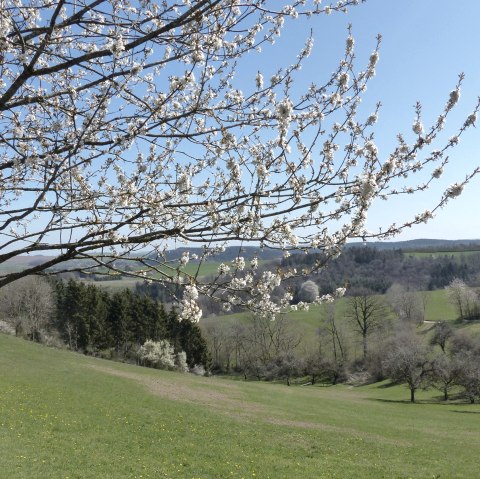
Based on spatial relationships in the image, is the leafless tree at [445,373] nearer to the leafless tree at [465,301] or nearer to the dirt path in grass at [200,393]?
the dirt path in grass at [200,393]

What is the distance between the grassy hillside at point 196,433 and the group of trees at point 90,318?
58.6 feet

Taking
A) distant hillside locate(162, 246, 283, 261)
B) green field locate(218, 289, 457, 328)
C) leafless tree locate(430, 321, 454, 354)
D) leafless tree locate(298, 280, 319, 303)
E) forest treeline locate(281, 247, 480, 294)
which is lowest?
leafless tree locate(430, 321, 454, 354)

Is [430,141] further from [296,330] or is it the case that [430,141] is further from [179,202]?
[296,330]

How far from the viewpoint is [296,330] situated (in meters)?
78.6

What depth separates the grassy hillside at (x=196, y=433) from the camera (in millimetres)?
13164

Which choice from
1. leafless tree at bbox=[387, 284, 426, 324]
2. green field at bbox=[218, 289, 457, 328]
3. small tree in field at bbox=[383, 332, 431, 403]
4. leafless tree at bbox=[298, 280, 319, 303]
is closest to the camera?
leafless tree at bbox=[298, 280, 319, 303]

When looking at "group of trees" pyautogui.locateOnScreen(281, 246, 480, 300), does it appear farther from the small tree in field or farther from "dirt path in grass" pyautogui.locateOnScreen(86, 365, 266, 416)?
"dirt path in grass" pyautogui.locateOnScreen(86, 365, 266, 416)

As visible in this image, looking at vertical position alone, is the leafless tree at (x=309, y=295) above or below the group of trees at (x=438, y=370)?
above

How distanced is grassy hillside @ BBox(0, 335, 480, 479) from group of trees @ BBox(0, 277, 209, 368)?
703 inches

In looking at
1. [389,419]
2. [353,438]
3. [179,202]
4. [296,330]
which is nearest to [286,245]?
[179,202]

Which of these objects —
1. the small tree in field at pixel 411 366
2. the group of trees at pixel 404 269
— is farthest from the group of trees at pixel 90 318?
the group of trees at pixel 404 269

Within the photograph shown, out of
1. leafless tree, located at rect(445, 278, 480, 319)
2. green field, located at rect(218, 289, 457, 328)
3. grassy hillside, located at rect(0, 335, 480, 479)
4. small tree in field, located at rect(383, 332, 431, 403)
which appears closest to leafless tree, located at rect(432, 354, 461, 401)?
small tree in field, located at rect(383, 332, 431, 403)

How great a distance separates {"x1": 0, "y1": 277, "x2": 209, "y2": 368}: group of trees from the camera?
53.9 meters

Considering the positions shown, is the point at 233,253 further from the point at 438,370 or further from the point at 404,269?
the point at 404,269
